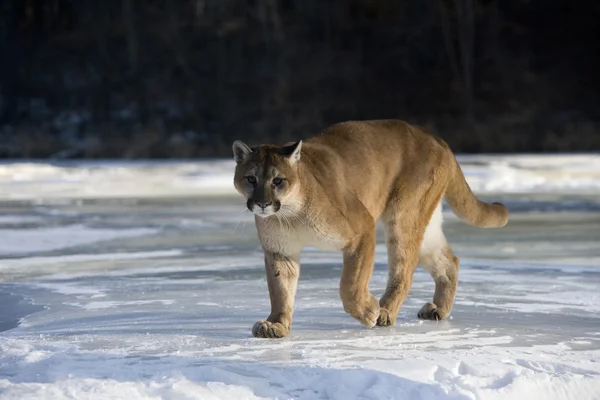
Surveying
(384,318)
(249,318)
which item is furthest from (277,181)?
(249,318)

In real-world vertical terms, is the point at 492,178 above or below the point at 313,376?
below

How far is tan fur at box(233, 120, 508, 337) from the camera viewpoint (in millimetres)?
5562

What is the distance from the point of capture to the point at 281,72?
110 feet

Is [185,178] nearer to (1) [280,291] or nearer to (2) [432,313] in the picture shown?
(2) [432,313]

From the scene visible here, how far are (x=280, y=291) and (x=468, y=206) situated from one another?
152 cm

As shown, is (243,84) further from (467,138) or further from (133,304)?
(133,304)

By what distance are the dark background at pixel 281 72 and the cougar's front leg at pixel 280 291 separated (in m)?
24.2

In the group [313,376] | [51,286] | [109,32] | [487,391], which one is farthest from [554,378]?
[109,32]

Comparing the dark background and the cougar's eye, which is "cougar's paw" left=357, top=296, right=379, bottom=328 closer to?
the cougar's eye

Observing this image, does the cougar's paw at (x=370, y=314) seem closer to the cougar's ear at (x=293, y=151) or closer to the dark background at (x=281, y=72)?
the cougar's ear at (x=293, y=151)

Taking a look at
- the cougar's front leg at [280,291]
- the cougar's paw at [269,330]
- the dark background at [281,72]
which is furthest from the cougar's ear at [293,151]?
the dark background at [281,72]

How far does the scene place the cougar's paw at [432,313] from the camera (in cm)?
646

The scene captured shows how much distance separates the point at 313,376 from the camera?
472cm

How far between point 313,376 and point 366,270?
1.19 m
